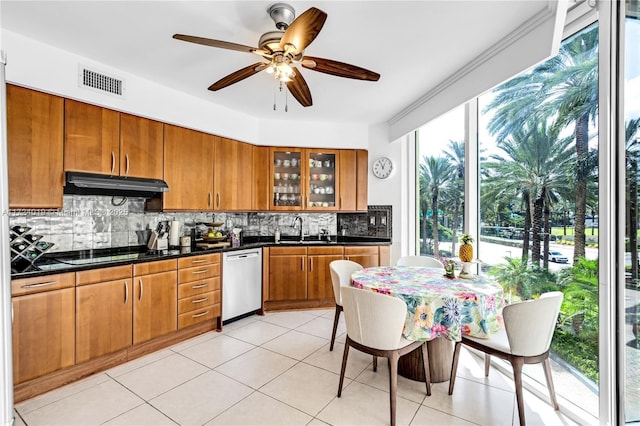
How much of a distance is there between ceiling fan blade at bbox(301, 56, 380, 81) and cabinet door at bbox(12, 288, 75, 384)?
245cm

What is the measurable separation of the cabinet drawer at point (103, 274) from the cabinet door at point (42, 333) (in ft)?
0.35

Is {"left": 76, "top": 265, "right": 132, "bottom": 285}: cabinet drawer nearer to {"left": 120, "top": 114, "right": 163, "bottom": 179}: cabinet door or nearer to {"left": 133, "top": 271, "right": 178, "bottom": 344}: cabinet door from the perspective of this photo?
{"left": 133, "top": 271, "right": 178, "bottom": 344}: cabinet door

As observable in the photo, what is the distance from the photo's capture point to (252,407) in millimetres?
2139

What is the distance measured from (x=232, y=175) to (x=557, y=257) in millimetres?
3475

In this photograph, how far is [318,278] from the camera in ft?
13.8

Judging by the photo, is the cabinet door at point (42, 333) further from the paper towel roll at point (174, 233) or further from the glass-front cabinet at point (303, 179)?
the glass-front cabinet at point (303, 179)

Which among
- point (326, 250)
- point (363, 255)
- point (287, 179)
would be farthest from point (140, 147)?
point (363, 255)

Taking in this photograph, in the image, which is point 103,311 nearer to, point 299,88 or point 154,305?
point 154,305

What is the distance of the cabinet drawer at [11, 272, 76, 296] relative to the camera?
2116 millimetres

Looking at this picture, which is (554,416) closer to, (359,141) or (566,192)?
(566,192)

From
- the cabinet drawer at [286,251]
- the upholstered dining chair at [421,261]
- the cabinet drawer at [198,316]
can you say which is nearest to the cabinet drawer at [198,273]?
→ the cabinet drawer at [198,316]

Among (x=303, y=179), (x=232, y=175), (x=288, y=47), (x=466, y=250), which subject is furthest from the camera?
(x=303, y=179)

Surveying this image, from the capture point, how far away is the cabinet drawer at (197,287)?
3.18m

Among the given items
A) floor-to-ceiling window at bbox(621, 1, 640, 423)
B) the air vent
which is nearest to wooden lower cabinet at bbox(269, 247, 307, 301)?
the air vent
